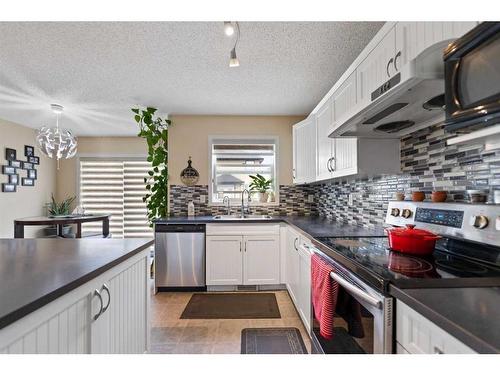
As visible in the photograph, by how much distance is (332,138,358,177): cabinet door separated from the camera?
81.4 inches

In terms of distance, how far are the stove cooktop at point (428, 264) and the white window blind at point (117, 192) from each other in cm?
475

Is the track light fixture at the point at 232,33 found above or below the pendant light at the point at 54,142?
above

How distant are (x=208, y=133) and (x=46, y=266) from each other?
3007 millimetres

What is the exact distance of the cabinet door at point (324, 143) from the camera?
2.55 meters

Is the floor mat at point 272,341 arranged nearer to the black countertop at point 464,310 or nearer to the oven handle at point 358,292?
the oven handle at point 358,292

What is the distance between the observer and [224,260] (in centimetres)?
327

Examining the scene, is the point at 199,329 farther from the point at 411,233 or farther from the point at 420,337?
the point at 420,337

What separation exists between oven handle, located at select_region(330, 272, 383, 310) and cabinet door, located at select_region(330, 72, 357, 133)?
0.93m

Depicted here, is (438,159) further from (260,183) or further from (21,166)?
(21,166)

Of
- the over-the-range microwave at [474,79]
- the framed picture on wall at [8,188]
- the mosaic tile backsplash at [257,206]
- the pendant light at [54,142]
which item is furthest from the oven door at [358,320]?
the framed picture on wall at [8,188]

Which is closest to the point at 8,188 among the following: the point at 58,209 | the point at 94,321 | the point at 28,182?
the point at 28,182

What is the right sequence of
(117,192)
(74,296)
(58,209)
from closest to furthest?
(74,296)
(58,209)
(117,192)

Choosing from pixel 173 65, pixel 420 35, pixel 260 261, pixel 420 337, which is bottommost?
pixel 260 261
